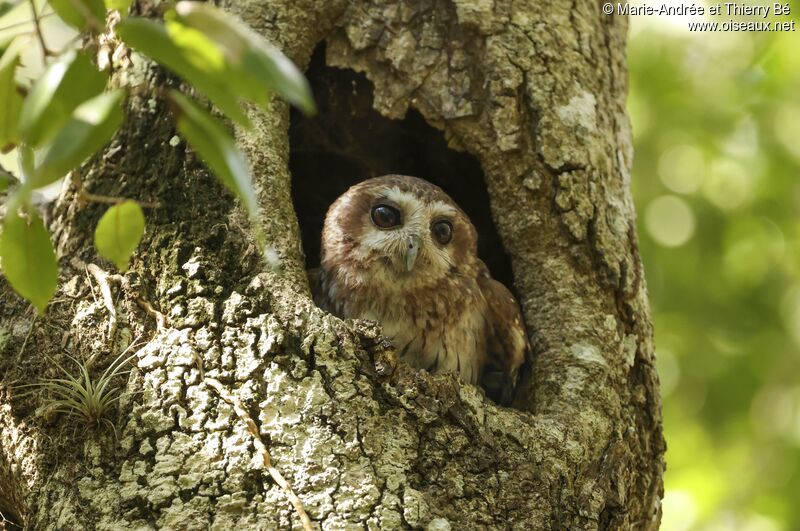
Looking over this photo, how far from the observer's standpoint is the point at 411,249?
361 centimetres

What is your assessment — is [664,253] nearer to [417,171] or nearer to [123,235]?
[417,171]

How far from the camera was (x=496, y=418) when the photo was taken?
2.83 m

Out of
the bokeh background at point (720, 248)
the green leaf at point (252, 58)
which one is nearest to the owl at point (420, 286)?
the green leaf at point (252, 58)

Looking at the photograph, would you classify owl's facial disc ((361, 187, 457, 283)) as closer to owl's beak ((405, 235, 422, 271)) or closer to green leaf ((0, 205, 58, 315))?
owl's beak ((405, 235, 422, 271))

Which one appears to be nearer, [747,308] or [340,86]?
[340,86]

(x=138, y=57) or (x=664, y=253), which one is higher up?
(x=664, y=253)

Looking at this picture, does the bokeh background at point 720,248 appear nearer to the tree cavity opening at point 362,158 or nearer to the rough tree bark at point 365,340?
the tree cavity opening at point 362,158

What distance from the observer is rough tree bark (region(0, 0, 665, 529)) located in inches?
97.9

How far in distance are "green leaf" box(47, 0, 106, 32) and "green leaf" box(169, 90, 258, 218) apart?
0.20m

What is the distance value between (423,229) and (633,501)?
4.30 feet

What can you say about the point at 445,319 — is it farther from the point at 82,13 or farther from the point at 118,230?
the point at 82,13

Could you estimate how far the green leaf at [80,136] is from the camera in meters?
1.27

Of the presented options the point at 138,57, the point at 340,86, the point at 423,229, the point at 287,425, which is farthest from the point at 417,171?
the point at 287,425

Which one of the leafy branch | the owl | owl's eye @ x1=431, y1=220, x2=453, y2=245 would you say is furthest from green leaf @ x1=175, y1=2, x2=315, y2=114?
owl's eye @ x1=431, y1=220, x2=453, y2=245
